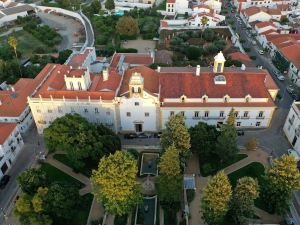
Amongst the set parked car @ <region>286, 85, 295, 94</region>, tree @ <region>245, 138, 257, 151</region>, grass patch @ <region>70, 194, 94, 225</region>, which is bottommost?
grass patch @ <region>70, 194, 94, 225</region>

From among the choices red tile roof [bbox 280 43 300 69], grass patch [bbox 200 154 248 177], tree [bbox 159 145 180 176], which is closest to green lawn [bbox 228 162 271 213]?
grass patch [bbox 200 154 248 177]

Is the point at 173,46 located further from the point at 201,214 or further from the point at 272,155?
the point at 201,214

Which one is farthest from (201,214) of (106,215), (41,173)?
(41,173)

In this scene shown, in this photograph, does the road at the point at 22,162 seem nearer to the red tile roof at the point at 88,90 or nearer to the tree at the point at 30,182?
the tree at the point at 30,182

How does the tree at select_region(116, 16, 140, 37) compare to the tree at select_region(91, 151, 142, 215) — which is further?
the tree at select_region(116, 16, 140, 37)

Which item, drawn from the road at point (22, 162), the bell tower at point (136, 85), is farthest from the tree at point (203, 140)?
the road at point (22, 162)

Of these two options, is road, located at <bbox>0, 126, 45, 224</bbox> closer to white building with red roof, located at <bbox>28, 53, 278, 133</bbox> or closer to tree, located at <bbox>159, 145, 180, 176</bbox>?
white building with red roof, located at <bbox>28, 53, 278, 133</bbox>
